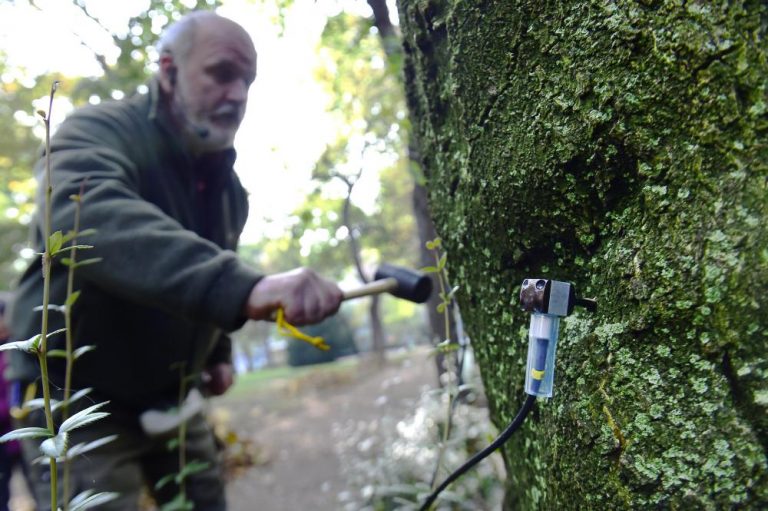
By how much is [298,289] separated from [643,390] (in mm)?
908

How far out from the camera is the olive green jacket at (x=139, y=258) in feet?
4.73

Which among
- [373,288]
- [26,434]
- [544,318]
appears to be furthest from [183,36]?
[544,318]

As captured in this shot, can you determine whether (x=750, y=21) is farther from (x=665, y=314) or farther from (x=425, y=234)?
(x=425, y=234)

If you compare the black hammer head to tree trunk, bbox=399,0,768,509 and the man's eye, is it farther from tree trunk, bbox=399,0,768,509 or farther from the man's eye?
the man's eye

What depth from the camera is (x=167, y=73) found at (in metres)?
2.19

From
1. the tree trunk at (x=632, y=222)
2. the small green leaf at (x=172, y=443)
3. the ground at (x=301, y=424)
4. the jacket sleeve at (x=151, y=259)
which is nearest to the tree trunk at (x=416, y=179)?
the ground at (x=301, y=424)

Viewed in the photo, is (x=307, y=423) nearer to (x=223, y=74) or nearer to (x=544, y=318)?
(x=223, y=74)

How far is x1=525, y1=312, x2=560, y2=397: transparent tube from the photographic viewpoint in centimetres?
88

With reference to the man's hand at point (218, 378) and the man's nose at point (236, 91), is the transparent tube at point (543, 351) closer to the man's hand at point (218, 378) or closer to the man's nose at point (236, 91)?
the man's nose at point (236, 91)

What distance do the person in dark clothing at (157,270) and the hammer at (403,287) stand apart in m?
0.18

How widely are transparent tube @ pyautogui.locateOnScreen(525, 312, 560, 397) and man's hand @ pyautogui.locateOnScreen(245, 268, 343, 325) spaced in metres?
0.72

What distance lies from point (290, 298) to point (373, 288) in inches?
15.1

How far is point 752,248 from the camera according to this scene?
728mm

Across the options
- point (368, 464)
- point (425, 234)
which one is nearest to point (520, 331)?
point (425, 234)
